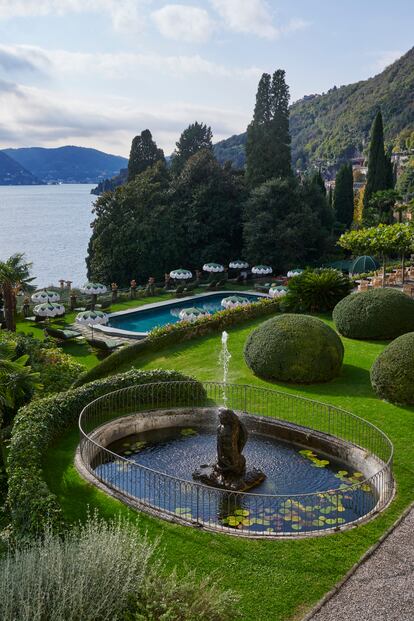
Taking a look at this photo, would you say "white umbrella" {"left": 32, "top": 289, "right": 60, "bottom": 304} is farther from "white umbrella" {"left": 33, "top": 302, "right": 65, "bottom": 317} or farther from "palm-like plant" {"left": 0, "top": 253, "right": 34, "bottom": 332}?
"palm-like plant" {"left": 0, "top": 253, "right": 34, "bottom": 332}

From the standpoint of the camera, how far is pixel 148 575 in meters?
8.63

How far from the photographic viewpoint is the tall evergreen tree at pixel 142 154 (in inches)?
2219

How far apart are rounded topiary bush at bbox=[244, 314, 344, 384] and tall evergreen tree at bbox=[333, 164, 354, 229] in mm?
46976

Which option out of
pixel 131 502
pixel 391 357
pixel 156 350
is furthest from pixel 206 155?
pixel 131 502

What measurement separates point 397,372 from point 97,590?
38.8 ft

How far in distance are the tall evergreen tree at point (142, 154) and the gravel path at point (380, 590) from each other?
50048 millimetres

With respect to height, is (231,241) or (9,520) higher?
(231,241)

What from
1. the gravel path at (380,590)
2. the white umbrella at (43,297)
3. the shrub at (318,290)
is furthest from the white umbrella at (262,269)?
the gravel path at (380,590)

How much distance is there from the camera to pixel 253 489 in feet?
43.4

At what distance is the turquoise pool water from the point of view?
34.6 metres

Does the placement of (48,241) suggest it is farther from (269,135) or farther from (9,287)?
(9,287)

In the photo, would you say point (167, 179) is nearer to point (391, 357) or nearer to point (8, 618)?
point (391, 357)

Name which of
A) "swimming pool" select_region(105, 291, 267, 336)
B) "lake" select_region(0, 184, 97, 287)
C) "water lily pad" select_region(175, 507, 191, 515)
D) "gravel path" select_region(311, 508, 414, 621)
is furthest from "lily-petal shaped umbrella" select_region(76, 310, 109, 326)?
"lake" select_region(0, 184, 97, 287)

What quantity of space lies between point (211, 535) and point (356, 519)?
3.18 m
